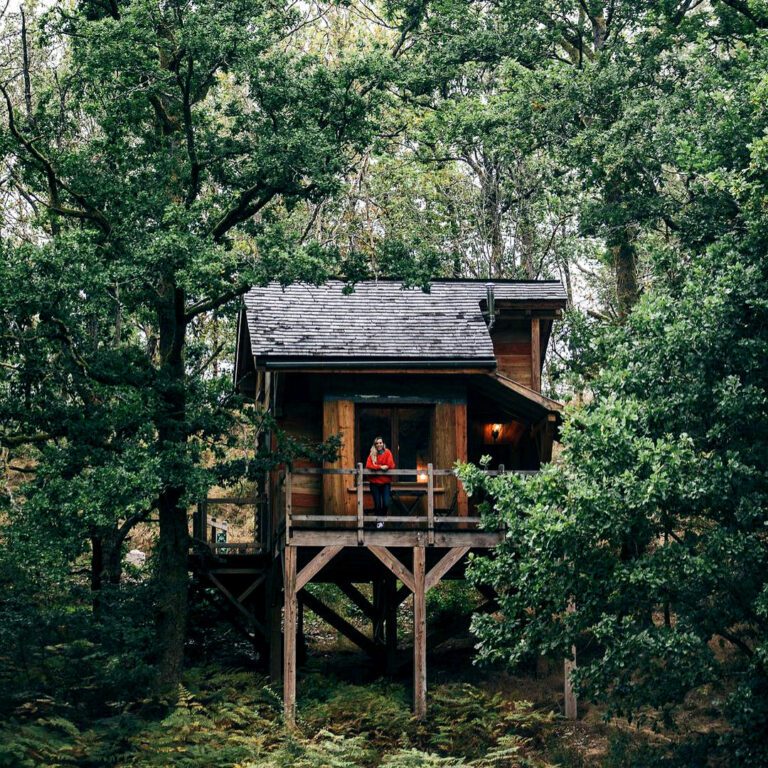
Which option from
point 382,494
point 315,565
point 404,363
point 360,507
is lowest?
point 315,565

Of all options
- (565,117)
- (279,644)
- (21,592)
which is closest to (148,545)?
(279,644)

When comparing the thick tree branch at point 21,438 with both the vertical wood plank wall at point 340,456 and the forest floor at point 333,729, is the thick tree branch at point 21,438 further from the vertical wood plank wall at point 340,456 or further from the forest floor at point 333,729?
the vertical wood plank wall at point 340,456

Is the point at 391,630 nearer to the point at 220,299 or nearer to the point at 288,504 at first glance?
the point at 288,504

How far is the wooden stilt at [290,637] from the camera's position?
21.1 m

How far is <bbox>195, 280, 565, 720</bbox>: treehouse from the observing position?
22.1 meters

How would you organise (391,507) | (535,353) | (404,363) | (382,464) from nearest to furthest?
(382,464)
(404,363)
(391,507)
(535,353)

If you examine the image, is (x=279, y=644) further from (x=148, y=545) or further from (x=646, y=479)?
(x=148, y=545)

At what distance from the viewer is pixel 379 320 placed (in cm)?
2488

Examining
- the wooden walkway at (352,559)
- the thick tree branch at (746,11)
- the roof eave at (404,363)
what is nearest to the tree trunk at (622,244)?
the roof eave at (404,363)

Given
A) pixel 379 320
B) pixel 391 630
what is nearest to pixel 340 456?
pixel 379 320

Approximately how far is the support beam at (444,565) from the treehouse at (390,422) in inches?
1.1

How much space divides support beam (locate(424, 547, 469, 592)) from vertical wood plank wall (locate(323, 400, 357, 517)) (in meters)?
2.04

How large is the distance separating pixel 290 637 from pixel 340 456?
369 cm

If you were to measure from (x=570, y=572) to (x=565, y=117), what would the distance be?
13.3 metres
